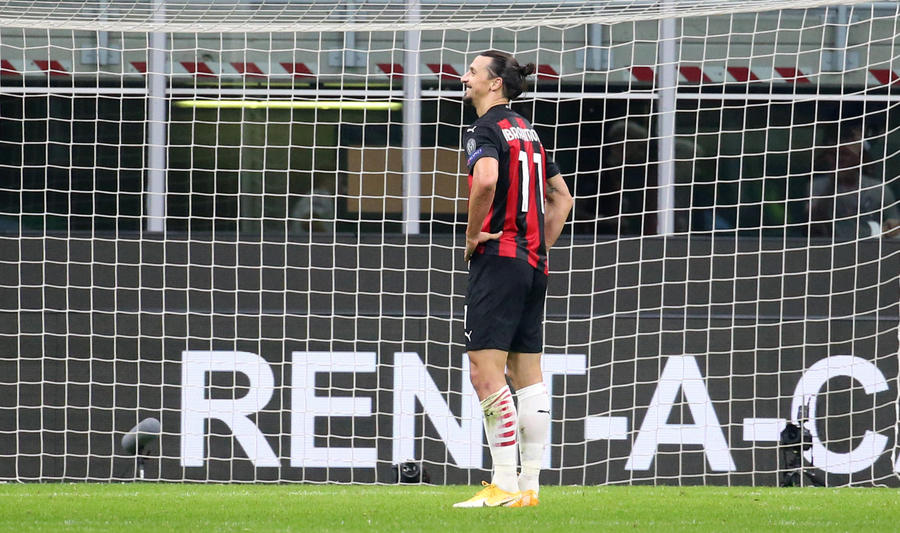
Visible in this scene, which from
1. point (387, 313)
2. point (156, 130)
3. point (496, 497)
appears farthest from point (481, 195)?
point (156, 130)

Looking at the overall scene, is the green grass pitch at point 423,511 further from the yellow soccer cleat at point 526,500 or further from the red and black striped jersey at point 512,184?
the red and black striped jersey at point 512,184

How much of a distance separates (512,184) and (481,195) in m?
0.18

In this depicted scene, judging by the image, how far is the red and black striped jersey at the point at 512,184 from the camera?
176 inches

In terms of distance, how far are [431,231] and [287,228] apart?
1.00m

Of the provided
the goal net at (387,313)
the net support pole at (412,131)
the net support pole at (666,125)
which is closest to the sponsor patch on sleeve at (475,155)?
the goal net at (387,313)

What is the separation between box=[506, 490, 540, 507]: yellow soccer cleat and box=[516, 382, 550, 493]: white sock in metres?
0.02

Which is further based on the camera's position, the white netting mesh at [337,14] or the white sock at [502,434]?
the white netting mesh at [337,14]

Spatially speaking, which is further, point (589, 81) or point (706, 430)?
point (589, 81)

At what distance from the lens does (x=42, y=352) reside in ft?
24.4

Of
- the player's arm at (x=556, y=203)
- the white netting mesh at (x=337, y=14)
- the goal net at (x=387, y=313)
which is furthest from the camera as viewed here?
the goal net at (x=387, y=313)

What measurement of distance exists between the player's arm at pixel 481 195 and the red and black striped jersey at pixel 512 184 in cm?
3

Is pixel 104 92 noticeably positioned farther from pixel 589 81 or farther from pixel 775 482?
pixel 775 482

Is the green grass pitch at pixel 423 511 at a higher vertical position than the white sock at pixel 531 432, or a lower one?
lower

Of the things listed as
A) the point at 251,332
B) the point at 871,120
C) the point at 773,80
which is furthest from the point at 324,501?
the point at 871,120
